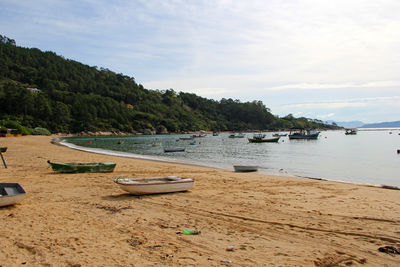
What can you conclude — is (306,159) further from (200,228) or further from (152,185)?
(200,228)

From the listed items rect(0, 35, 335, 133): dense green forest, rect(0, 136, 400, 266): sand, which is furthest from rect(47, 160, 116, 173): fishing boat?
rect(0, 35, 335, 133): dense green forest

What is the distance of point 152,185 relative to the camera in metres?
12.7

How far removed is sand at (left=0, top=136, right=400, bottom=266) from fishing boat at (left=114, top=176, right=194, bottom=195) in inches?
11.5

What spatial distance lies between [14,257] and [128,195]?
671 cm

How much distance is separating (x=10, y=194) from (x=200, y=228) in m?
7.21

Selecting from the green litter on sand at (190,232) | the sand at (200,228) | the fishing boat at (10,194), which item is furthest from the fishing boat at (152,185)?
the green litter on sand at (190,232)

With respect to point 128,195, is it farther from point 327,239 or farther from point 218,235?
point 327,239

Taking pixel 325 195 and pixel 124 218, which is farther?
pixel 325 195

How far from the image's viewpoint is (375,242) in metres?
7.65

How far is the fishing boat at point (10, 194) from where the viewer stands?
1000 centimetres

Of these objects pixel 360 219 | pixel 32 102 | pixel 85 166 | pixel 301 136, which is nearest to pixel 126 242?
pixel 360 219

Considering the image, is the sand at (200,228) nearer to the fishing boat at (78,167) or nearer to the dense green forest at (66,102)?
the fishing boat at (78,167)

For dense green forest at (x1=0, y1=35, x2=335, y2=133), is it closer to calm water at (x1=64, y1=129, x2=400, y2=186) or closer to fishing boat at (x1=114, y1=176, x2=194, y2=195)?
calm water at (x1=64, y1=129, x2=400, y2=186)

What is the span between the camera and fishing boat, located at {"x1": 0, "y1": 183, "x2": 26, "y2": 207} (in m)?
10.0
